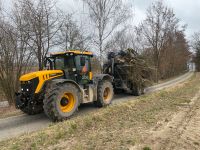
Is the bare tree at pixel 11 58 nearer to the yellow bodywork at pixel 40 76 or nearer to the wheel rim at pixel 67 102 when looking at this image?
the yellow bodywork at pixel 40 76

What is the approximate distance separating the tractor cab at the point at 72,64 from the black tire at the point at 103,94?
30.2 inches

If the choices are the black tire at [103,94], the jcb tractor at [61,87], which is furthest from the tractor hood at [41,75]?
the black tire at [103,94]

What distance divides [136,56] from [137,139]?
8.83 metres

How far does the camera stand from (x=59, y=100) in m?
7.67

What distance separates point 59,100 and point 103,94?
3.04 meters

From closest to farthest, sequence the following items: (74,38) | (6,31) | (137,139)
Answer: (137,139) < (6,31) < (74,38)

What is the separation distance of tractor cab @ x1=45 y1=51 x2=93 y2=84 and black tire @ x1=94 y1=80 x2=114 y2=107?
2.52 feet

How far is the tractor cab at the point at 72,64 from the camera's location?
8992 millimetres

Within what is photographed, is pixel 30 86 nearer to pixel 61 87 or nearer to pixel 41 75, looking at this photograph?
pixel 41 75

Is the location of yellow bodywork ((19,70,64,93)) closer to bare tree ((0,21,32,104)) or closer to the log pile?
bare tree ((0,21,32,104))

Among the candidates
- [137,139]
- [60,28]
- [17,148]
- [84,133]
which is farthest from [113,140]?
[60,28]

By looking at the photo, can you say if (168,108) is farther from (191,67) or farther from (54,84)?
(191,67)

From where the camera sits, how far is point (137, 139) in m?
5.45

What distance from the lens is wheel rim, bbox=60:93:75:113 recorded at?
8.02m
